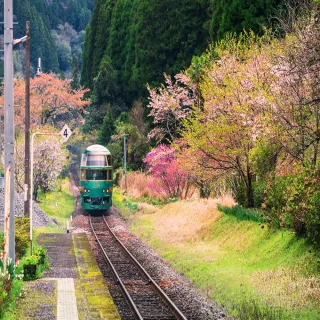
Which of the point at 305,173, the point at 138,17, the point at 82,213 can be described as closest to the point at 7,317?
the point at 305,173

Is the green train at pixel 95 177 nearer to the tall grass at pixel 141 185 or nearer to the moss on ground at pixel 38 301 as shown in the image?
the tall grass at pixel 141 185

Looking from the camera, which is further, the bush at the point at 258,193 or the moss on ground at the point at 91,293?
the bush at the point at 258,193

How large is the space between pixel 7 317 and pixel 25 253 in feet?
33.7

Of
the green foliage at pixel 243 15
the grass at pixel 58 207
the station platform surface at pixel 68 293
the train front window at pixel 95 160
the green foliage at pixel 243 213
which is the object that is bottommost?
the grass at pixel 58 207

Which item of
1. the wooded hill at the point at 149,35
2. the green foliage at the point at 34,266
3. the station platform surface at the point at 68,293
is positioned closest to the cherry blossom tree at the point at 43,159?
the wooded hill at the point at 149,35

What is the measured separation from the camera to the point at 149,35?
60.1 metres

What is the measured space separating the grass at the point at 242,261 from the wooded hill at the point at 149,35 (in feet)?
38.1

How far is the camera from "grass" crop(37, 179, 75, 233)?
112 ft

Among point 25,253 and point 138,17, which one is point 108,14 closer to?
point 138,17

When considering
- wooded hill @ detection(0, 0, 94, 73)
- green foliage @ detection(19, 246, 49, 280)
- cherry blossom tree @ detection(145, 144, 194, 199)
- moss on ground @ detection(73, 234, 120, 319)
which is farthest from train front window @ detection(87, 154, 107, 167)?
wooded hill @ detection(0, 0, 94, 73)

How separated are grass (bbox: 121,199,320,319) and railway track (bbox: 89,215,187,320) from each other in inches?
49.2

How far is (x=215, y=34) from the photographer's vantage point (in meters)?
41.4

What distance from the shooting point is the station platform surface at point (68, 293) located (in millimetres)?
14602

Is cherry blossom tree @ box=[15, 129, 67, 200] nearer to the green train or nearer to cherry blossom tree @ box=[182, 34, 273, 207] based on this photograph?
the green train
